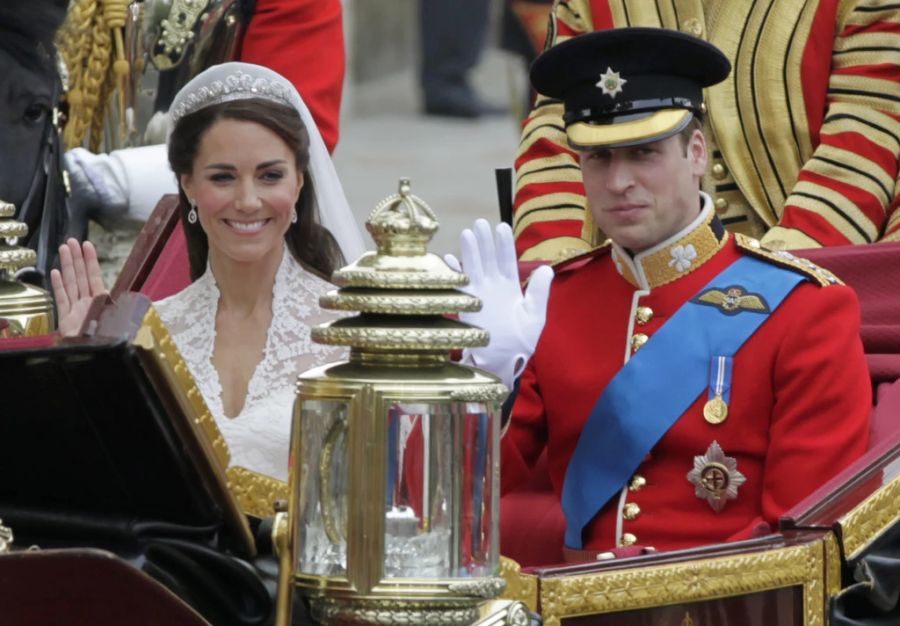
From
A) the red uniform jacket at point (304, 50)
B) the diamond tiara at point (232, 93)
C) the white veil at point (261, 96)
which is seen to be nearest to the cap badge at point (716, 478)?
the white veil at point (261, 96)

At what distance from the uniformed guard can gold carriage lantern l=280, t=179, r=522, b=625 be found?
3.48 feet

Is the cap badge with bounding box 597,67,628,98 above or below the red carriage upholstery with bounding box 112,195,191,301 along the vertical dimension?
above

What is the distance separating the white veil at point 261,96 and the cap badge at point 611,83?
43 cm

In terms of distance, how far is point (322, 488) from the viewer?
2676mm

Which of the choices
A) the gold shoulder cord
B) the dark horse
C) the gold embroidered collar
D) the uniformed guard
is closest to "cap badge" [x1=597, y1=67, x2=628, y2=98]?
the uniformed guard

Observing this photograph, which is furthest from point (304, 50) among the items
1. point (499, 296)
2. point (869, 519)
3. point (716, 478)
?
point (869, 519)

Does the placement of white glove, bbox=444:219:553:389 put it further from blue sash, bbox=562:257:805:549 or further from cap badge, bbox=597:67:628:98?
cap badge, bbox=597:67:628:98

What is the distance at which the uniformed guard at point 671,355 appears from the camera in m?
3.78

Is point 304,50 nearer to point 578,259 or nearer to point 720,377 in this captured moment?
point 578,259

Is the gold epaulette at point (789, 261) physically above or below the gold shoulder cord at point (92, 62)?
below

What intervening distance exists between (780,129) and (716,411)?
42.0 inches

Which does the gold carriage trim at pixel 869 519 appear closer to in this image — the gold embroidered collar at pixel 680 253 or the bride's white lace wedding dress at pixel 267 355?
the gold embroidered collar at pixel 680 253

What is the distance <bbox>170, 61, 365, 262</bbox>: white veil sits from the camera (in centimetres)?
392

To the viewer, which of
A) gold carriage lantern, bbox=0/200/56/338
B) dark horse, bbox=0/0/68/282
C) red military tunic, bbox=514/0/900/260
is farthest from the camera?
red military tunic, bbox=514/0/900/260
